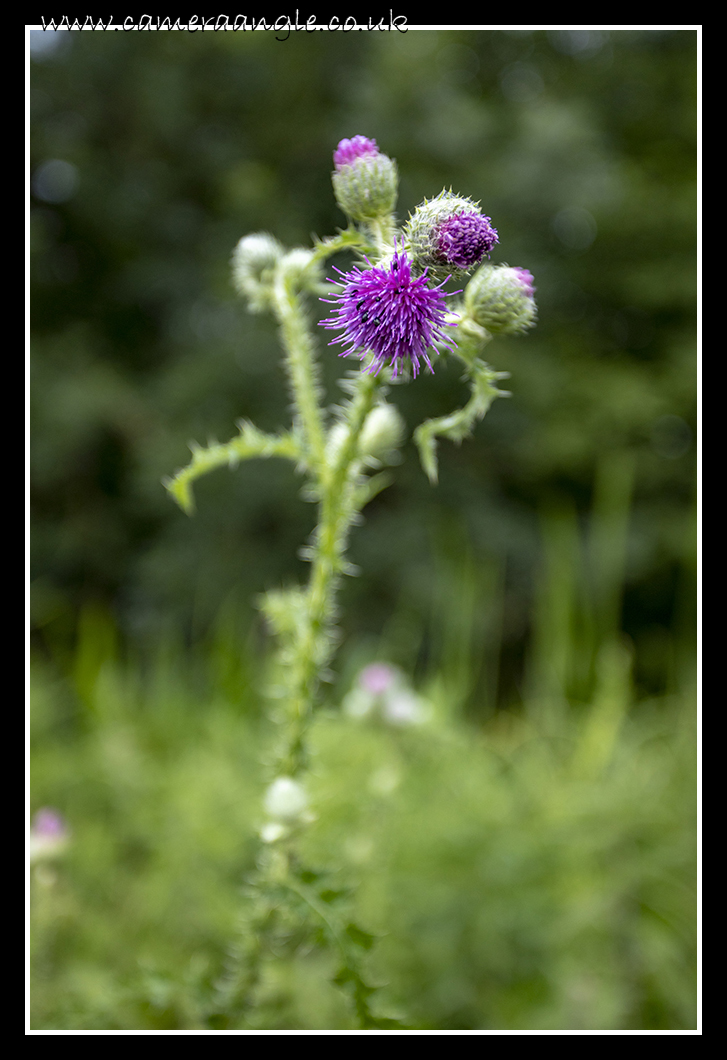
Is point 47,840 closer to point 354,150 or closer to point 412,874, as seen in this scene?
point 412,874

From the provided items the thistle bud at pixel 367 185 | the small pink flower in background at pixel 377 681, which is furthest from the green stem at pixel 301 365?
the small pink flower in background at pixel 377 681

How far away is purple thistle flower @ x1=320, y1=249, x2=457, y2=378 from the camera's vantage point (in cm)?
90

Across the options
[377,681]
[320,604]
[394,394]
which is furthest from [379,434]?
[394,394]

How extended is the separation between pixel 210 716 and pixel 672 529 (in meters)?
6.08

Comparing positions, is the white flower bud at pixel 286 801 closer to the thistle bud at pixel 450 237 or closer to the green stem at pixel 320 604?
the green stem at pixel 320 604

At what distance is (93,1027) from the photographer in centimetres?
157

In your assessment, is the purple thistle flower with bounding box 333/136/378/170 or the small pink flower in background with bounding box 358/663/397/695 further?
the small pink flower in background with bounding box 358/663/397/695

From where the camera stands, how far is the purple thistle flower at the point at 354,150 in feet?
3.38

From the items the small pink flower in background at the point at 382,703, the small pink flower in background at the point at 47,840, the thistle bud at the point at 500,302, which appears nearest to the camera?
the thistle bud at the point at 500,302

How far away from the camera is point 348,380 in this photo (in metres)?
1.01

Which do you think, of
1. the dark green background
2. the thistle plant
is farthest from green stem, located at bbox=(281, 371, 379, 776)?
the dark green background

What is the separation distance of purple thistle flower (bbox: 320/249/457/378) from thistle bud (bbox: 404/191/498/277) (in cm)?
2

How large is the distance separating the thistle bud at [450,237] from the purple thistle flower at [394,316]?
0.06 ft

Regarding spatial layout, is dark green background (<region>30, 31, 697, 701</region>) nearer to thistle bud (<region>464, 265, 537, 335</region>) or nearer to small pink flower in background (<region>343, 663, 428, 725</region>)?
small pink flower in background (<region>343, 663, 428, 725</region>)
